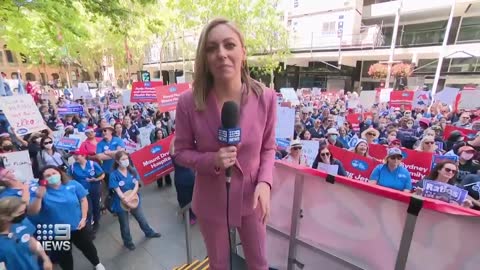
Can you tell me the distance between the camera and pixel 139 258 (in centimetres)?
398

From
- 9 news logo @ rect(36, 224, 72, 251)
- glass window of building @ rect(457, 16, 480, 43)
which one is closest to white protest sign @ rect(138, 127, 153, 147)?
9 news logo @ rect(36, 224, 72, 251)

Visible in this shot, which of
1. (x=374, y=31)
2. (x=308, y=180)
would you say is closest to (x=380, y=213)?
(x=308, y=180)

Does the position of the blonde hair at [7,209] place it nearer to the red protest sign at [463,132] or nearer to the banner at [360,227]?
the banner at [360,227]

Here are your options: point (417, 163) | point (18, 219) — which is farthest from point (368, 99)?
point (18, 219)

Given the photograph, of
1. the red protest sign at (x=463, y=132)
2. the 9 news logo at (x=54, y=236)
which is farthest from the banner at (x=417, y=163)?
the 9 news logo at (x=54, y=236)

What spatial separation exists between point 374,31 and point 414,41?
3.16 m

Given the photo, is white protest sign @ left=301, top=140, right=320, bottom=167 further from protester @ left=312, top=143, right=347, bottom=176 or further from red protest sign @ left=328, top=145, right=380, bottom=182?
red protest sign @ left=328, top=145, right=380, bottom=182

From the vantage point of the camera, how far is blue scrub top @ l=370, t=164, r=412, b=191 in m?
4.20

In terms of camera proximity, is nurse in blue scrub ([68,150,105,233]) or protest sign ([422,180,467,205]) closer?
protest sign ([422,180,467,205])

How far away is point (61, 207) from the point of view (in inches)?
128

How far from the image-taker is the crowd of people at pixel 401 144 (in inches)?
156

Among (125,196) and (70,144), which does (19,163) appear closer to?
(70,144)

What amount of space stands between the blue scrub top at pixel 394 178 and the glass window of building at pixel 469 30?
19.7 m

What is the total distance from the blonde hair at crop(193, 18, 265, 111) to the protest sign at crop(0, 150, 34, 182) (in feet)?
13.9
